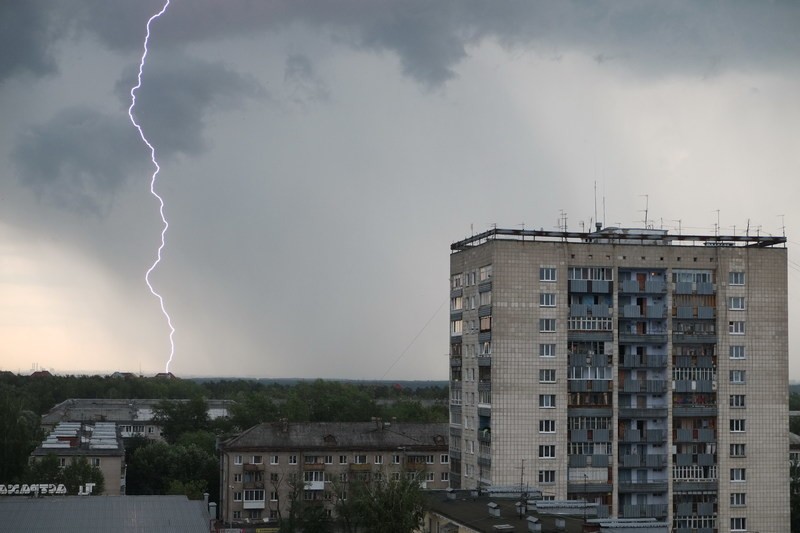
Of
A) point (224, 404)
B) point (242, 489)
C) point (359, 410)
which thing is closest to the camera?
point (242, 489)

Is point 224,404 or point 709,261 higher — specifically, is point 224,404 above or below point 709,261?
below

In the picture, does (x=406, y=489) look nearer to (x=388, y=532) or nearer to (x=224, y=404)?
(x=388, y=532)

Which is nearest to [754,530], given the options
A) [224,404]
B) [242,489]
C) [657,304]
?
[657,304]

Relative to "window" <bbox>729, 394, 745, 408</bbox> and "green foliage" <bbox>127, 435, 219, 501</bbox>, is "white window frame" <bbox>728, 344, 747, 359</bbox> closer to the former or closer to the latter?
"window" <bbox>729, 394, 745, 408</bbox>

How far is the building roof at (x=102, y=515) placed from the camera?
182ft

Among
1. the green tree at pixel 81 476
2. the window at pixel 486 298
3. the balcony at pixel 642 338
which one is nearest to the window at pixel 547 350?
the window at pixel 486 298

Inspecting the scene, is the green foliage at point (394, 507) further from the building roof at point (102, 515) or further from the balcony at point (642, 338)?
the balcony at point (642, 338)

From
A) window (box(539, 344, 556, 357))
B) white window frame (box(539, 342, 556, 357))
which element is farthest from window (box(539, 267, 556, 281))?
window (box(539, 344, 556, 357))

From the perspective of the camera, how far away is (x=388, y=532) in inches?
1902

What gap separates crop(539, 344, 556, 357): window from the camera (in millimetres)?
60438

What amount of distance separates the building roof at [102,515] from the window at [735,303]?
32.7 metres

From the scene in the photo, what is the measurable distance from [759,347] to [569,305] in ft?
39.4

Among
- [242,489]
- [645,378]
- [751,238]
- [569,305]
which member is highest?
[751,238]

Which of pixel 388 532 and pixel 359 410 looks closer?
pixel 388 532
